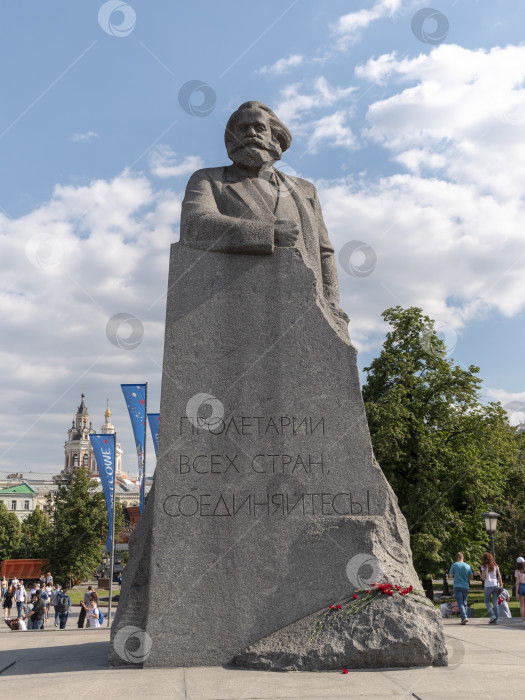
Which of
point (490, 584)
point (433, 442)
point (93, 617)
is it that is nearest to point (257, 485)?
point (490, 584)

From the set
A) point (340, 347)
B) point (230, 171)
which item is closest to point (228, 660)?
point (340, 347)

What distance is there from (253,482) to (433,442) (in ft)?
68.8

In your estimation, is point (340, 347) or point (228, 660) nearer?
point (228, 660)

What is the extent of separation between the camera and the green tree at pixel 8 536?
82.1m

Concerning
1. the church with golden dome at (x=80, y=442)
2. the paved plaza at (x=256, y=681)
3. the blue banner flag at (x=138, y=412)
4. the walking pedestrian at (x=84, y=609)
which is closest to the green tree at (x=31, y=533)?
the walking pedestrian at (x=84, y=609)

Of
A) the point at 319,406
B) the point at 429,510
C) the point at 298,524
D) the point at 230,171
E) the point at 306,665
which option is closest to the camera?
the point at 306,665

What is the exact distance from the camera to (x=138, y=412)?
2147 cm

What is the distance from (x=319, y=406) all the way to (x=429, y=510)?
19582 mm

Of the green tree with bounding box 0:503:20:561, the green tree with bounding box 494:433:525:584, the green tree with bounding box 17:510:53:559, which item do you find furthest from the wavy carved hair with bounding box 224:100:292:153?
the green tree with bounding box 0:503:20:561

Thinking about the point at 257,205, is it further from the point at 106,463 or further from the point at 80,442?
the point at 80,442

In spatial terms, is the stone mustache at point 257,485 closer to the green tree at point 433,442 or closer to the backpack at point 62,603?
the backpack at point 62,603

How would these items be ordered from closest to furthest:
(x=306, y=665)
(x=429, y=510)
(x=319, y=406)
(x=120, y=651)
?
(x=306, y=665)
(x=120, y=651)
(x=319, y=406)
(x=429, y=510)

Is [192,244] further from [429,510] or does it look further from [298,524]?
[429,510]

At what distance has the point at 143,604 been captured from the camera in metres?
6.41
